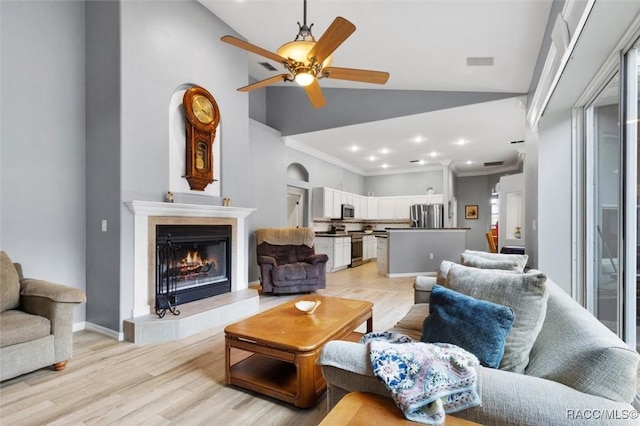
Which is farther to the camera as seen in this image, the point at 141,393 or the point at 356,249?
the point at 356,249

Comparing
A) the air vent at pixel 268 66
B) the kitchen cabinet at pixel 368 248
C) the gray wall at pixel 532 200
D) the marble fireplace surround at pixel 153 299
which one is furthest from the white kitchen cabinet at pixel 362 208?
the marble fireplace surround at pixel 153 299

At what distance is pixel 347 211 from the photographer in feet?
27.0

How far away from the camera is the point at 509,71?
3.78m

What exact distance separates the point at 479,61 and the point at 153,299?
4.55 meters

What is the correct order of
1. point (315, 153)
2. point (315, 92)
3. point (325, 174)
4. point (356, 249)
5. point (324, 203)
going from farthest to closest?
point (356, 249) → point (325, 174) → point (315, 153) → point (324, 203) → point (315, 92)

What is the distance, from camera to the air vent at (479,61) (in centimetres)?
364

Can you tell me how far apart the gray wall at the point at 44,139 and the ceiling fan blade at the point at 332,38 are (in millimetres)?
2752

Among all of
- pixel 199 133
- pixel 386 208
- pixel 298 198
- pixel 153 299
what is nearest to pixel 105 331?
pixel 153 299

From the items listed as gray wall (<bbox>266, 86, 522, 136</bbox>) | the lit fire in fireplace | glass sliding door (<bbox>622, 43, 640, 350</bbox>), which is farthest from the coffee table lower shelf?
gray wall (<bbox>266, 86, 522, 136</bbox>)

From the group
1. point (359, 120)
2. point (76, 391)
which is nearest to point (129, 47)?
point (76, 391)

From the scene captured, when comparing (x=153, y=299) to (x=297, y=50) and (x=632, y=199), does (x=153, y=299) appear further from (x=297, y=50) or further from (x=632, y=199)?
(x=632, y=199)

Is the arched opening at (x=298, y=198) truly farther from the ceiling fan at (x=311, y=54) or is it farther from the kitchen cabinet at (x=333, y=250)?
the ceiling fan at (x=311, y=54)

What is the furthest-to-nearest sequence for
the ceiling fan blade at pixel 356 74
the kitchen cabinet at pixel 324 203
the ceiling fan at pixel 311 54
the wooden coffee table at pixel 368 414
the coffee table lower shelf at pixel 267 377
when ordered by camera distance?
the kitchen cabinet at pixel 324 203
the ceiling fan blade at pixel 356 74
the ceiling fan at pixel 311 54
the coffee table lower shelf at pixel 267 377
the wooden coffee table at pixel 368 414

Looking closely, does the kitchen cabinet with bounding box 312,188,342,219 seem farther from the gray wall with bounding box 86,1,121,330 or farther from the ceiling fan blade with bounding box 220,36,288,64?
the ceiling fan blade with bounding box 220,36,288,64
